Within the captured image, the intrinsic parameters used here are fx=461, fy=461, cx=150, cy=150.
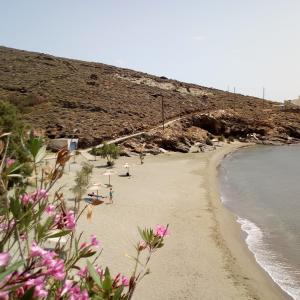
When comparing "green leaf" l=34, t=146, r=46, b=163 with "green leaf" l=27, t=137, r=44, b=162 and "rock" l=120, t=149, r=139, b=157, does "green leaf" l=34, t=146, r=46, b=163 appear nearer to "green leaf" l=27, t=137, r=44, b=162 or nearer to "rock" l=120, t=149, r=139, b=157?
"green leaf" l=27, t=137, r=44, b=162

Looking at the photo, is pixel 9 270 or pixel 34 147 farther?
pixel 34 147

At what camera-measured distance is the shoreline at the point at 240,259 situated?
14.7 m

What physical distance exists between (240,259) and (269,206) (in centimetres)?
1066

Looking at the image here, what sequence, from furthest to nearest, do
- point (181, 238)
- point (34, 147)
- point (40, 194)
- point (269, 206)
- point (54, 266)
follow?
point (269, 206), point (181, 238), point (40, 194), point (34, 147), point (54, 266)

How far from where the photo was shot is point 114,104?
67.9 m

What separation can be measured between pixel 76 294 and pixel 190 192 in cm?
2807

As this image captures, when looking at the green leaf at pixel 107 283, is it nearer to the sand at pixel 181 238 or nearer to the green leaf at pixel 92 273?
the green leaf at pixel 92 273

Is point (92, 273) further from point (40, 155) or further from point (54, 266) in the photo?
point (40, 155)

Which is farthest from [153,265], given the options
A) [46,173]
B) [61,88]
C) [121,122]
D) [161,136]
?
[61,88]

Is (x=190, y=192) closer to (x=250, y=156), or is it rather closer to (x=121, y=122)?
(x=250, y=156)

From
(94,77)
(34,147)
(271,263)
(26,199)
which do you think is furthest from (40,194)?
(94,77)

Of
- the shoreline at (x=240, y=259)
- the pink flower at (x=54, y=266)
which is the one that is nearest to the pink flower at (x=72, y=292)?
the pink flower at (x=54, y=266)

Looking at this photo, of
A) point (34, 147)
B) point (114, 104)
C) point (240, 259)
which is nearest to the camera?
point (34, 147)

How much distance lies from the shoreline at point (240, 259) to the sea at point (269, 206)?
27 centimetres
